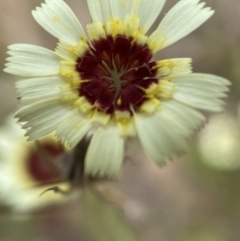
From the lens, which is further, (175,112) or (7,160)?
(7,160)

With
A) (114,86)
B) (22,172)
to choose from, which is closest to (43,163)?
(22,172)

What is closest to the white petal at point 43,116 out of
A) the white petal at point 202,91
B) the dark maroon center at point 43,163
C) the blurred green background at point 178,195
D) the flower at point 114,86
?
the flower at point 114,86

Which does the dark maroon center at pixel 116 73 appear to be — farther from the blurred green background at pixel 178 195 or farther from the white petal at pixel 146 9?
the blurred green background at pixel 178 195

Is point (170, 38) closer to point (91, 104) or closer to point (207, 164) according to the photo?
point (91, 104)

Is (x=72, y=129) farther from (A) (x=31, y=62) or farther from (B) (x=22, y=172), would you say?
(B) (x=22, y=172)

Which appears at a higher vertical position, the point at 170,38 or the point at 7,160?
the point at 170,38

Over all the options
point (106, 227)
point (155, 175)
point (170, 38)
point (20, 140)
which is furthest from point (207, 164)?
point (170, 38)
